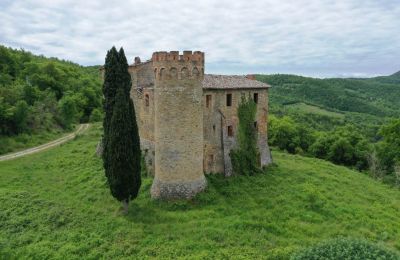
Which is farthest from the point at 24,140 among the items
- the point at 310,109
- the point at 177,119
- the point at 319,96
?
the point at 319,96

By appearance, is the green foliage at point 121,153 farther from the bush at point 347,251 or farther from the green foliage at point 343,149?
the green foliage at point 343,149

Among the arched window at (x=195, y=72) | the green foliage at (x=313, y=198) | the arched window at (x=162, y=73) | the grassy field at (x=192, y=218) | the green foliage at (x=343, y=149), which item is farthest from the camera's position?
the green foliage at (x=343, y=149)

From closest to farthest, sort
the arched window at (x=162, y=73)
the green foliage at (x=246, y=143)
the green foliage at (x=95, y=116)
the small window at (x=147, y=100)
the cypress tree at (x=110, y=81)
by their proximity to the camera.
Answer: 1. the arched window at (x=162, y=73)
2. the cypress tree at (x=110, y=81)
3. the small window at (x=147, y=100)
4. the green foliage at (x=246, y=143)
5. the green foliage at (x=95, y=116)

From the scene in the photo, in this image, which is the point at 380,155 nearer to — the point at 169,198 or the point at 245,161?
the point at 245,161

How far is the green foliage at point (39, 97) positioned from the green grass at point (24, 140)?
0.80 meters

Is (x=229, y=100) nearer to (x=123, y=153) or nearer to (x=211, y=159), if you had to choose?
(x=211, y=159)

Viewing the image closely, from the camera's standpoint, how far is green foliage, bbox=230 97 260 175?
30.5 meters

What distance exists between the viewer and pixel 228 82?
104 ft

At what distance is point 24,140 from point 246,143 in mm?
29794

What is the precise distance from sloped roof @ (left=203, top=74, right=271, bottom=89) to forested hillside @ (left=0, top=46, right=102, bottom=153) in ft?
87.5

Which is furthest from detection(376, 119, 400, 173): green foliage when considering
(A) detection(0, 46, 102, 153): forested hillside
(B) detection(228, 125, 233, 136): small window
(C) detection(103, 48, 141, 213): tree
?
(A) detection(0, 46, 102, 153): forested hillside

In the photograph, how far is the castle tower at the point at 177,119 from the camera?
2492cm

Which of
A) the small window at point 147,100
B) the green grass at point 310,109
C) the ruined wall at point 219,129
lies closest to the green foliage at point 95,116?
the small window at point 147,100

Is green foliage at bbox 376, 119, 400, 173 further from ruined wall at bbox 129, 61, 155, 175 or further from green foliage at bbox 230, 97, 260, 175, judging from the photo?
ruined wall at bbox 129, 61, 155, 175
